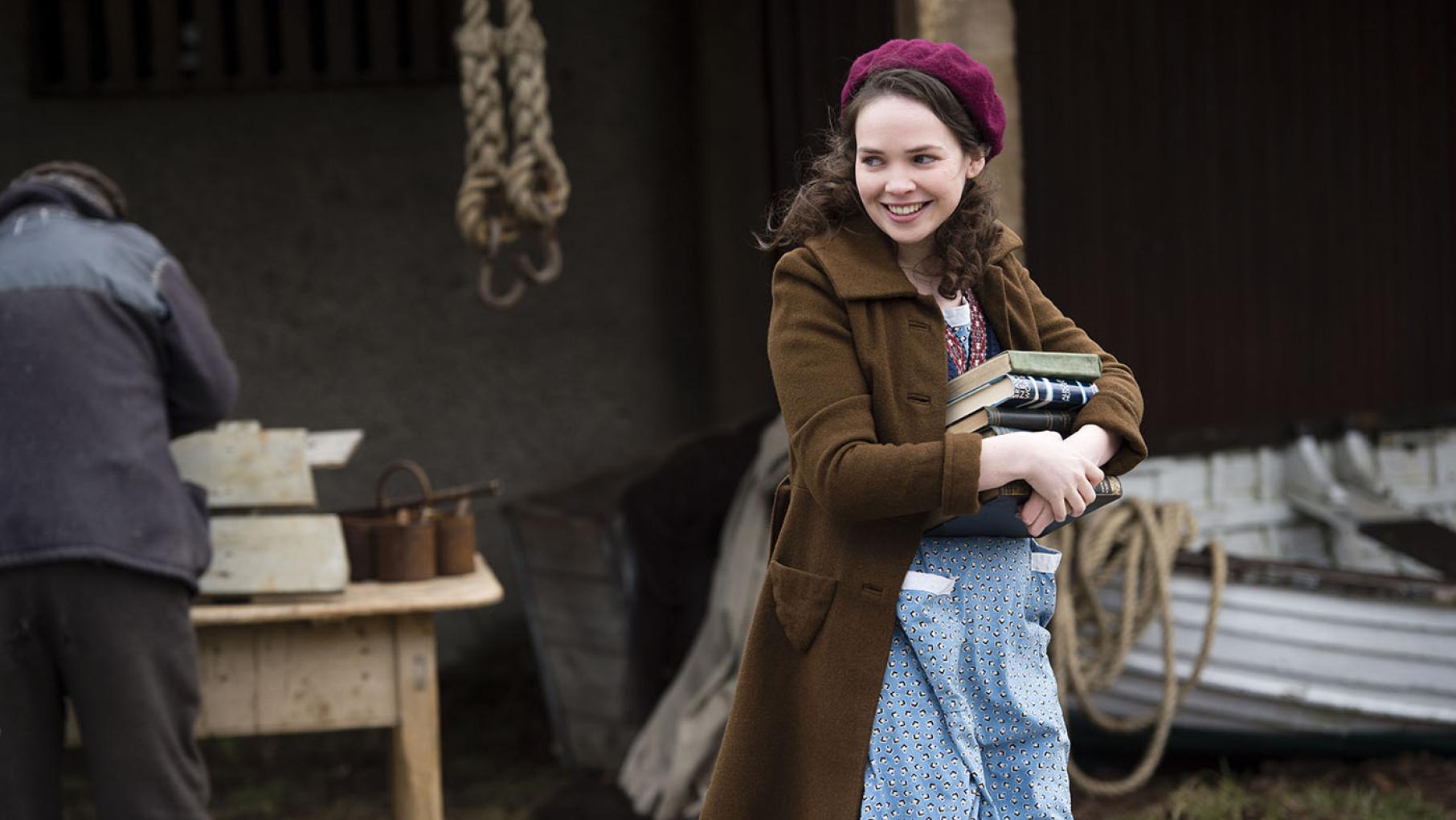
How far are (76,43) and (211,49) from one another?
1.55 feet

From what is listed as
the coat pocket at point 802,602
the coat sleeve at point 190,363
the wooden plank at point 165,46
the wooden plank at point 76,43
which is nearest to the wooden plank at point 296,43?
the wooden plank at point 165,46

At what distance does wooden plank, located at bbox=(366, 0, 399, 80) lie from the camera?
593 cm

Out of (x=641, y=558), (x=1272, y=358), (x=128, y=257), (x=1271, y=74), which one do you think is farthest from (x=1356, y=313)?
(x=128, y=257)

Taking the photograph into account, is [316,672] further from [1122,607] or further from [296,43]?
[296,43]

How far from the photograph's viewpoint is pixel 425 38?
5.98 metres

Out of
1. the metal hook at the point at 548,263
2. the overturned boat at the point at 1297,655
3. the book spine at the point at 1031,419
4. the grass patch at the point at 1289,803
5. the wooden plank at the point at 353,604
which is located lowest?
the grass patch at the point at 1289,803

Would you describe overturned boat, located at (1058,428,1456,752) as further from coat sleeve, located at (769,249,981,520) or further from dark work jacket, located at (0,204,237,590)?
coat sleeve, located at (769,249,981,520)

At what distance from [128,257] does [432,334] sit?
2.72m

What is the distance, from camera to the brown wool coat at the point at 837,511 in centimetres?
196

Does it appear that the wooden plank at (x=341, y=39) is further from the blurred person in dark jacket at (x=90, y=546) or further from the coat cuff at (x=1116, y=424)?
Answer: the coat cuff at (x=1116, y=424)

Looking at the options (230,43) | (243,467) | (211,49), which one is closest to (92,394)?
(243,467)

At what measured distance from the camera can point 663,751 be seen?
4.79 metres

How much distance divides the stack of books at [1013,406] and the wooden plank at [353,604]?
6.41ft

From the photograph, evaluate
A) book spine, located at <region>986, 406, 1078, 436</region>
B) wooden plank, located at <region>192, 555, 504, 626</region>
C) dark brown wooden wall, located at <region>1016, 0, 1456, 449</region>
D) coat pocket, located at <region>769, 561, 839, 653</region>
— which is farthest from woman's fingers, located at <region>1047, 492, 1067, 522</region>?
dark brown wooden wall, located at <region>1016, 0, 1456, 449</region>
